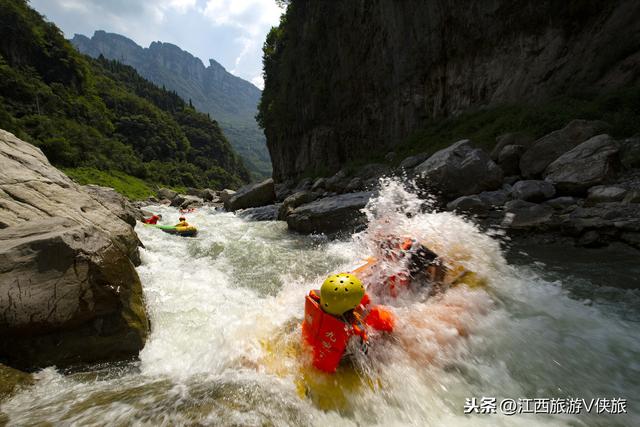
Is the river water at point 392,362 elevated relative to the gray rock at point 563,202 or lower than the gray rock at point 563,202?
lower

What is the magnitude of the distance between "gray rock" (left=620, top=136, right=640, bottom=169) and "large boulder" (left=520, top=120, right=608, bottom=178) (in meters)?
0.81

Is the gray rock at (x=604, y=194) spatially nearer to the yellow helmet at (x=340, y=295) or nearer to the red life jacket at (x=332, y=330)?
the red life jacket at (x=332, y=330)

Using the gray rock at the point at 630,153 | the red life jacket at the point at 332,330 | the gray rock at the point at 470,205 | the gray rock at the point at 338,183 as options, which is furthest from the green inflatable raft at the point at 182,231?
the gray rock at the point at 630,153

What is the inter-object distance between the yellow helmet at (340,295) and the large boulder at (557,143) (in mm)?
8238

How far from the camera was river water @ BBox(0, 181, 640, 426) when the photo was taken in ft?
8.92

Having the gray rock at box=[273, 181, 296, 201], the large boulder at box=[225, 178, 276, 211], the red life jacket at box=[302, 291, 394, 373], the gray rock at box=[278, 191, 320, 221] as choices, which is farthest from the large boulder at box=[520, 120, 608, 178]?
the gray rock at box=[273, 181, 296, 201]

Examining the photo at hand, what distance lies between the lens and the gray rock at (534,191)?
7.50 meters

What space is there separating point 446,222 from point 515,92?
32.8ft

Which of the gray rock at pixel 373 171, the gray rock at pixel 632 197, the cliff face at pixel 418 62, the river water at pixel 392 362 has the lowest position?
the river water at pixel 392 362

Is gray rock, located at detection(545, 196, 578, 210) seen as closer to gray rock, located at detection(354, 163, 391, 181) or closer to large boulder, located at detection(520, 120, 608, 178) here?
large boulder, located at detection(520, 120, 608, 178)

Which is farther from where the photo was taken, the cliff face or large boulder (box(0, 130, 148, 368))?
the cliff face

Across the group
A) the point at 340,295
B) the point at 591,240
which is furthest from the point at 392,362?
the point at 591,240

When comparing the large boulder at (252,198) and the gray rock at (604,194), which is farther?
the large boulder at (252,198)

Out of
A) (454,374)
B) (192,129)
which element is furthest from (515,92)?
(192,129)
